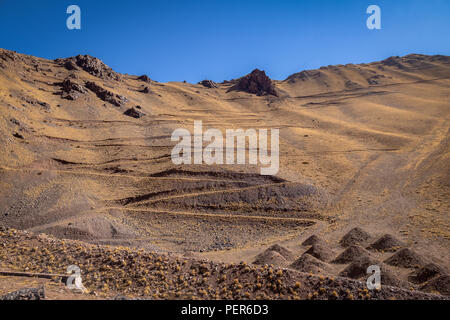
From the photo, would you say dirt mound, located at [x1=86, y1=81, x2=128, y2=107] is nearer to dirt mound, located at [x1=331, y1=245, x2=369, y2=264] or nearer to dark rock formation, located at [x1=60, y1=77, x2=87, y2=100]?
dark rock formation, located at [x1=60, y1=77, x2=87, y2=100]

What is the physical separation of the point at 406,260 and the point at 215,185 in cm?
1721

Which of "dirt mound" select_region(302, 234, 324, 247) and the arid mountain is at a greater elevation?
the arid mountain

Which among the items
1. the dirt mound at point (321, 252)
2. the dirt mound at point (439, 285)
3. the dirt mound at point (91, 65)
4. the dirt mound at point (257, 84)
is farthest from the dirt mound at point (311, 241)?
the dirt mound at point (257, 84)

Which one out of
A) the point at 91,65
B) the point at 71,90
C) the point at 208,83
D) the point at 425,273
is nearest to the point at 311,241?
the point at 425,273

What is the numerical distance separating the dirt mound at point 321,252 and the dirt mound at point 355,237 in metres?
2.53

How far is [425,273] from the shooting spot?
12.4m

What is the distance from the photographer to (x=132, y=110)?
5266cm

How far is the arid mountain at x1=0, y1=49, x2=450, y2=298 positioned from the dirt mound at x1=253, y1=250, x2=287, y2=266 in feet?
0.30

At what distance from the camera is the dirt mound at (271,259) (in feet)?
47.2

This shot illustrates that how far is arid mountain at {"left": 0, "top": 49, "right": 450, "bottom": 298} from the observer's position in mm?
18266

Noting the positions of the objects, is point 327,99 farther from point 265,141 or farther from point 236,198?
point 236,198

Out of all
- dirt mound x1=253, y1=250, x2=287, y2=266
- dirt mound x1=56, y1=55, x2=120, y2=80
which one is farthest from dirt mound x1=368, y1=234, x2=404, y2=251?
dirt mound x1=56, y1=55, x2=120, y2=80

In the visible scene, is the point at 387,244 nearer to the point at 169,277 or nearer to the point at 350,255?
the point at 350,255
